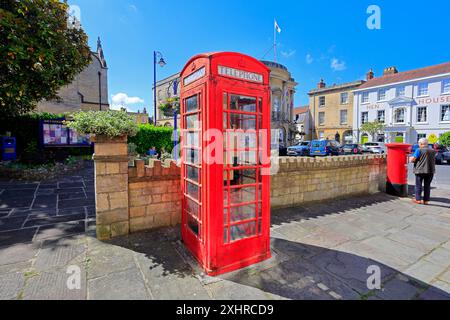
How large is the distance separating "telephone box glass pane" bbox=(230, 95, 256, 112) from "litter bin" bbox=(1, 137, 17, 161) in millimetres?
11895

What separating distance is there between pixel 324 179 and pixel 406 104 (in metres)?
31.5

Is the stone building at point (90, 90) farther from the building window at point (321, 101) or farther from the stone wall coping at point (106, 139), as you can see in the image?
the building window at point (321, 101)

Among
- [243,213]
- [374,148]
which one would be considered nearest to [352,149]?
[374,148]

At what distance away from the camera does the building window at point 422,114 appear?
27453 millimetres

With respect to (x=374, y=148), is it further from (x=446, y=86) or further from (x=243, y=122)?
(x=243, y=122)

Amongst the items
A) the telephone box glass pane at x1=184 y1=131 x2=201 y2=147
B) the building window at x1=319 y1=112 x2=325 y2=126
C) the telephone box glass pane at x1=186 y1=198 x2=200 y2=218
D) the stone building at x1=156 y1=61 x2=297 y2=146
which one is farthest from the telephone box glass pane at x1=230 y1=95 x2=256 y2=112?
the building window at x1=319 y1=112 x2=325 y2=126

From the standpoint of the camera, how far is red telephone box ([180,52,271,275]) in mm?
2621

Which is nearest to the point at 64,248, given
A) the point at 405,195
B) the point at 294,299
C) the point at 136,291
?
the point at 136,291

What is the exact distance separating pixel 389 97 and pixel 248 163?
119ft

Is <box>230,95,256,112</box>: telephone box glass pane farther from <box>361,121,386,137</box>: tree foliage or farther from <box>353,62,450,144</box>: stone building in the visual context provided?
<box>361,121,386,137</box>: tree foliage

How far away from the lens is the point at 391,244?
12.3 ft

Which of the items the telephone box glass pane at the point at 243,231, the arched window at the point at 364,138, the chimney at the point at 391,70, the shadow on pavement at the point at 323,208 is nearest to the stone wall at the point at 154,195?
the telephone box glass pane at the point at 243,231

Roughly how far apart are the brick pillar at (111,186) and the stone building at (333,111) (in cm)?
3761

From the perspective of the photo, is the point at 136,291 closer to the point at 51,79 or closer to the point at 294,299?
the point at 294,299
